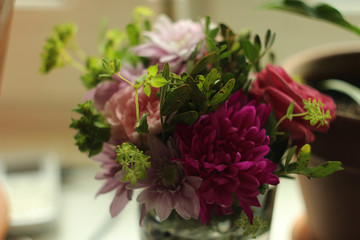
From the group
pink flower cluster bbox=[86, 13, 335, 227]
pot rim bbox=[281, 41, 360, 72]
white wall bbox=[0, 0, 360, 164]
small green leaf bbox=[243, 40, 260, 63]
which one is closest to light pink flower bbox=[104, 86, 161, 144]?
pink flower cluster bbox=[86, 13, 335, 227]

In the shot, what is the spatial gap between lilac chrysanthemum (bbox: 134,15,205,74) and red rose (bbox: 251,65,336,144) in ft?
0.24

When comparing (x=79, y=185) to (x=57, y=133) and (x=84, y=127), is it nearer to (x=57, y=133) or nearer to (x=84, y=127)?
(x=57, y=133)

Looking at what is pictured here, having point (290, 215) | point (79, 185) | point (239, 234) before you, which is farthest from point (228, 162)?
point (79, 185)

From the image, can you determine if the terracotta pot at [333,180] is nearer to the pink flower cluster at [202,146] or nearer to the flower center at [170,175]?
the pink flower cluster at [202,146]

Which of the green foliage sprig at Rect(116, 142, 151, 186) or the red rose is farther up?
the red rose

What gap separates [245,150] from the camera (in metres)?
0.36

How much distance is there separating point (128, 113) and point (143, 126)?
0.12 feet

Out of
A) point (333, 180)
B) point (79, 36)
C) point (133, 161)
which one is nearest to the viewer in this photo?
point (133, 161)

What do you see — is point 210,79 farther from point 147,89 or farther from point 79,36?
point 79,36

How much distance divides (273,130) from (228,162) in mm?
73

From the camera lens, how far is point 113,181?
0.41 meters

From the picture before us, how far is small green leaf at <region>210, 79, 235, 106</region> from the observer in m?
0.35

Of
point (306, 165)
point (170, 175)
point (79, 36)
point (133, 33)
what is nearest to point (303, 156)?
point (306, 165)

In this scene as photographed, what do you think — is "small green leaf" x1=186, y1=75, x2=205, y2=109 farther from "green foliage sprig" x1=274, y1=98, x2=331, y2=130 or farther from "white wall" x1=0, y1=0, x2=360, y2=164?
"white wall" x1=0, y1=0, x2=360, y2=164
